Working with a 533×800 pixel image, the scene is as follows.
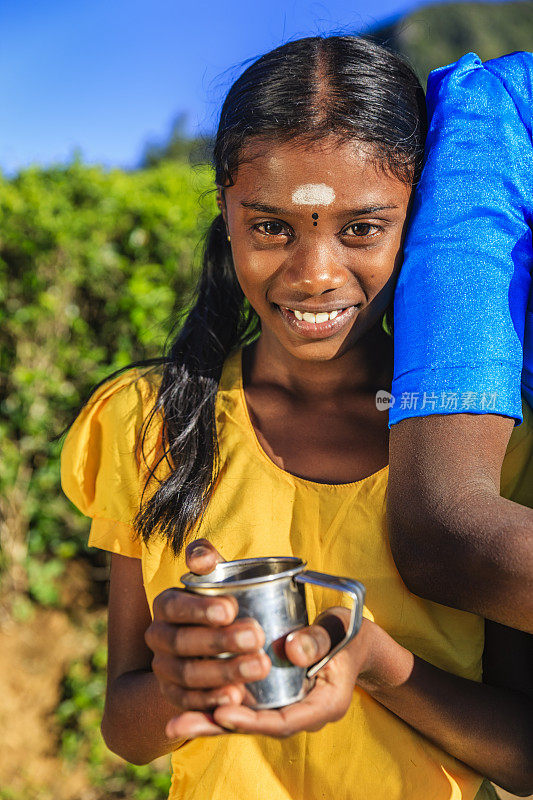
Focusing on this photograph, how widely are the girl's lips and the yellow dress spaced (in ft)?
0.98

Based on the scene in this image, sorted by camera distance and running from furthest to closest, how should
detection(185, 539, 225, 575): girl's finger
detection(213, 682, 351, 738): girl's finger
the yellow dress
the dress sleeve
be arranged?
the dress sleeve
the yellow dress
detection(185, 539, 225, 575): girl's finger
detection(213, 682, 351, 738): girl's finger

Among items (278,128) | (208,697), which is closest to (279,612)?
(208,697)

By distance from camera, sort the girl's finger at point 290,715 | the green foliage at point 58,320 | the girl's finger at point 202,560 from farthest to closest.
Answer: the green foliage at point 58,320
the girl's finger at point 202,560
the girl's finger at point 290,715

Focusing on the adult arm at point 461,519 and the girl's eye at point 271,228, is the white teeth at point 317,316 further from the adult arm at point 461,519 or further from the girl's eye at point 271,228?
the adult arm at point 461,519

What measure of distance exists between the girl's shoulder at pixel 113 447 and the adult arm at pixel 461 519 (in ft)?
2.21

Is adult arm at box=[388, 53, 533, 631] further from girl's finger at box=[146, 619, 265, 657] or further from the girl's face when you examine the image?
girl's finger at box=[146, 619, 265, 657]

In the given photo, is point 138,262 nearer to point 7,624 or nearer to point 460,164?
point 7,624

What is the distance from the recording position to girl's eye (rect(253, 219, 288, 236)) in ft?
5.45

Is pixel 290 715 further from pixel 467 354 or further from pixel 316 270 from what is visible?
pixel 316 270

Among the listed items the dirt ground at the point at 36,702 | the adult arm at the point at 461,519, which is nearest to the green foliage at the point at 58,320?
the dirt ground at the point at 36,702

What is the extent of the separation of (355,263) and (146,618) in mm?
992

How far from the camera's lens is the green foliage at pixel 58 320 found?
3773mm

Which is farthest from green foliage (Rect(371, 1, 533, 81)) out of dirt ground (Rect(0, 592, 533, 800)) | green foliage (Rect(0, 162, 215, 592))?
dirt ground (Rect(0, 592, 533, 800))

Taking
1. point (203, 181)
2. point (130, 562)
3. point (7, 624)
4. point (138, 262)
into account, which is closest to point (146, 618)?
point (130, 562)
